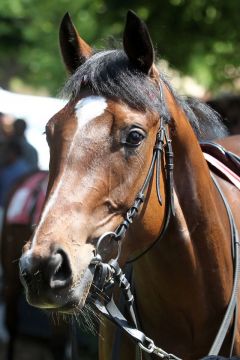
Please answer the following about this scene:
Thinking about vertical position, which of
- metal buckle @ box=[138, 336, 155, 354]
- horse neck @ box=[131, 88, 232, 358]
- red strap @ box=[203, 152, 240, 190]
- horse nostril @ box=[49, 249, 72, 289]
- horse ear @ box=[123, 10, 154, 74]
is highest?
horse ear @ box=[123, 10, 154, 74]

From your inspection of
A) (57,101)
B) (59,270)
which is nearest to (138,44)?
(59,270)

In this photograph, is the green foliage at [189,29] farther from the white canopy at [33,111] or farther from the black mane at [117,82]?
the black mane at [117,82]

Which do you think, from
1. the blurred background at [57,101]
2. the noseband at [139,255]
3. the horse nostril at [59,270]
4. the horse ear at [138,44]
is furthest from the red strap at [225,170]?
the blurred background at [57,101]

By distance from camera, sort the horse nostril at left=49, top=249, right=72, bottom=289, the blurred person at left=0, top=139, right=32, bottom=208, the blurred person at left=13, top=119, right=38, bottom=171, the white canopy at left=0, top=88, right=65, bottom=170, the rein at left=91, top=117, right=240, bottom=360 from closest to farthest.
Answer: the horse nostril at left=49, top=249, right=72, bottom=289 < the rein at left=91, top=117, right=240, bottom=360 < the blurred person at left=0, top=139, right=32, bottom=208 < the blurred person at left=13, top=119, right=38, bottom=171 < the white canopy at left=0, top=88, right=65, bottom=170

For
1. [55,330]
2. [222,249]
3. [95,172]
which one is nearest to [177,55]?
[55,330]

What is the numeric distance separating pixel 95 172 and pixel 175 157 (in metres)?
0.57

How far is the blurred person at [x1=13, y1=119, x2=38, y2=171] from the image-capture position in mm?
11219

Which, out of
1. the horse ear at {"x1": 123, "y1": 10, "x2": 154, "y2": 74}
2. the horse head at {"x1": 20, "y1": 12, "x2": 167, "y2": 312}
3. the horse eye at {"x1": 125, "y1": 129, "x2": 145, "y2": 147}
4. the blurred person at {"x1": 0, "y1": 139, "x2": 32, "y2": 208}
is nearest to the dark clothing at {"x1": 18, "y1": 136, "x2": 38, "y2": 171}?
the blurred person at {"x1": 0, "y1": 139, "x2": 32, "y2": 208}

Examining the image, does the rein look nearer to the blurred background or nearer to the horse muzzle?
the horse muzzle

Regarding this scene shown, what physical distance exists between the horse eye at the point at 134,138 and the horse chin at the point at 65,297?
541mm

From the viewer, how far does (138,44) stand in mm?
3441

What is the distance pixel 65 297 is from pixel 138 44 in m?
1.10

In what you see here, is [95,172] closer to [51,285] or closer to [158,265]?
[51,285]

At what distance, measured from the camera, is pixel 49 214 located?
3080mm
